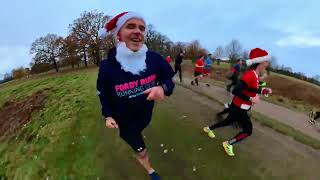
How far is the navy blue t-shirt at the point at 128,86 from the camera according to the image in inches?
259

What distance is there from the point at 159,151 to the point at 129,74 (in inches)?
154

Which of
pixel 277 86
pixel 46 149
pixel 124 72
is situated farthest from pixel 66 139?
pixel 277 86

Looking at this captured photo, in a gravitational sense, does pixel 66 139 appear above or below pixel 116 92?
below

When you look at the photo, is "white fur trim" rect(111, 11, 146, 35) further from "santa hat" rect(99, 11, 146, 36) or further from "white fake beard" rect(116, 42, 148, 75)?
"white fake beard" rect(116, 42, 148, 75)

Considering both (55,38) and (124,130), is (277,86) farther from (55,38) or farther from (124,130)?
(124,130)

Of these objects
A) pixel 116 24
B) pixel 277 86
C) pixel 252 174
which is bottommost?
pixel 277 86

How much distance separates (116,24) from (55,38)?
63.6 meters

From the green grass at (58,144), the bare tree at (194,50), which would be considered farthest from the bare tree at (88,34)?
the green grass at (58,144)

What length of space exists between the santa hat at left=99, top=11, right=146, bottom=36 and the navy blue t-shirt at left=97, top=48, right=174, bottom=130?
324 mm

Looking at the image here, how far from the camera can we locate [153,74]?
266 inches

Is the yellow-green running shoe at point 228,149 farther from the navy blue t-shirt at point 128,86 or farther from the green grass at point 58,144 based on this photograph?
the navy blue t-shirt at point 128,86

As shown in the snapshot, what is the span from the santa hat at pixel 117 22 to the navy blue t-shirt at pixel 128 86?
1.06 ft

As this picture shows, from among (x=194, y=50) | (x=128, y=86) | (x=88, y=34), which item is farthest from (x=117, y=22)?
(x=194, y=50)

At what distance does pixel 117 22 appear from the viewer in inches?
263
